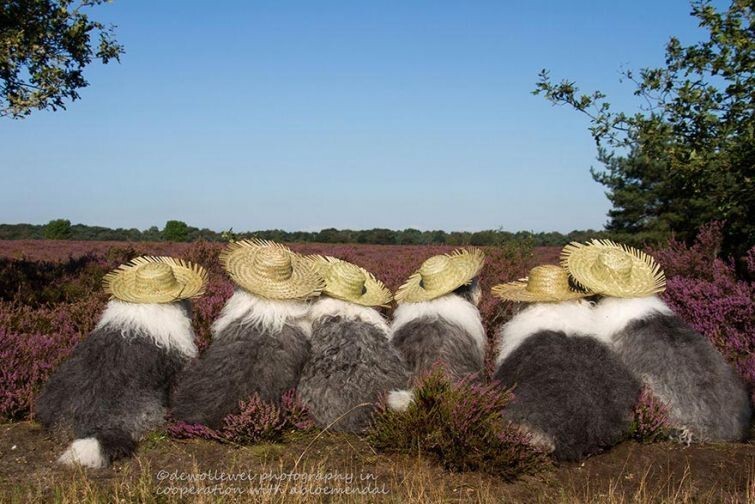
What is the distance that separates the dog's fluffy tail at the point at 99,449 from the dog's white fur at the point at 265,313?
1.16 m

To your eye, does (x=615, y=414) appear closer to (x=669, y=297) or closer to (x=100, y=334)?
(x=669, y=297)

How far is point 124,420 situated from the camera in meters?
4.91

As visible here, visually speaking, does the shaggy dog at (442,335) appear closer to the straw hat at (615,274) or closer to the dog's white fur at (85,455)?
the straw hat at (615,274)

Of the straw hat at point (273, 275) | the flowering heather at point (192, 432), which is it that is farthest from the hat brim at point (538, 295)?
the flowering heather at point (192, 432)

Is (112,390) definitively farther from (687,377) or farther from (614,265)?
(687,377)

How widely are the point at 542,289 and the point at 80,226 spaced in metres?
52.7

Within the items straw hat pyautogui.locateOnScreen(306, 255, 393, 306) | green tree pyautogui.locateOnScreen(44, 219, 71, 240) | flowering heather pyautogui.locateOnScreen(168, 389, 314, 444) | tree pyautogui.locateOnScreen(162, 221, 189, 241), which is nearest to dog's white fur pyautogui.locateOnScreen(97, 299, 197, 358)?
flowering heather pyautogui.locateOnScreen(168, 389, 314, 444)

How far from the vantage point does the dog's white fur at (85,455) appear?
4.50 m

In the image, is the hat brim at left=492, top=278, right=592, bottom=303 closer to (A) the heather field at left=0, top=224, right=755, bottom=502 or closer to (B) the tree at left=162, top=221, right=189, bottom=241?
(A) the heather field at left=0, top=224, right=755, bottom=502

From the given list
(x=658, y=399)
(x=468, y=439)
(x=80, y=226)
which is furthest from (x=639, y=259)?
(x=80, y=226)

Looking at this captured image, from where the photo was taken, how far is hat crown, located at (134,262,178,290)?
5516mm

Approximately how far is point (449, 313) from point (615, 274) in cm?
155

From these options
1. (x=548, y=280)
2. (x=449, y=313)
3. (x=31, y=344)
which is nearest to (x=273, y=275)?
(x=449, y=313)

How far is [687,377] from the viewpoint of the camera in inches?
203
